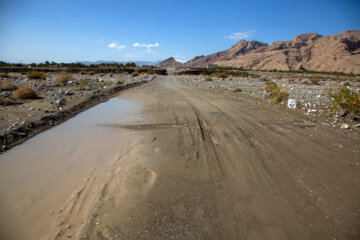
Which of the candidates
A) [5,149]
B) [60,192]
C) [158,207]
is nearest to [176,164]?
[158,207]

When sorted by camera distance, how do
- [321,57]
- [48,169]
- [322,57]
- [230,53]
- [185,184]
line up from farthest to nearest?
[230,53]
[321,57]
[322,57]
[48,169]
[185,184]

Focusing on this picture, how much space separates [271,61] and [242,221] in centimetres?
10318

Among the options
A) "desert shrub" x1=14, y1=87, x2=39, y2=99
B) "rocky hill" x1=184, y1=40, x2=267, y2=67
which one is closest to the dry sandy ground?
"desert shrub" x1=14, y1=87, x2=39, y2=99

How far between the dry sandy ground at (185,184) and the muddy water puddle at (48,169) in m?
0.02

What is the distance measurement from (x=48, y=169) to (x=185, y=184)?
9.11 ft

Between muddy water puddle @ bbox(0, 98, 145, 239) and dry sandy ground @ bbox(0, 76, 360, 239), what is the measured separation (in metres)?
0.02

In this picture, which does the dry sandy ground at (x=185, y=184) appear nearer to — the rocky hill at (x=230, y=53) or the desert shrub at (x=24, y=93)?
the desert shrub at (x=24, y=93)

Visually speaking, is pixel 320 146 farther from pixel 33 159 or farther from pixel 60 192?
pixel 33 159

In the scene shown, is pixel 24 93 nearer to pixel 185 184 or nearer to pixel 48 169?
pixel 48 169

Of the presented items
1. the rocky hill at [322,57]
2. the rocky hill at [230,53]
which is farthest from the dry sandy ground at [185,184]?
the rocky hill at [230,53]

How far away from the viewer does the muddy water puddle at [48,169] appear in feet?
8.86

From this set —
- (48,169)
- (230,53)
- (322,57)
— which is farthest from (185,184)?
(230,53)

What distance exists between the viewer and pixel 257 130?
574 cm

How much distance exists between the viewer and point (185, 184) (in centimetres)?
332
